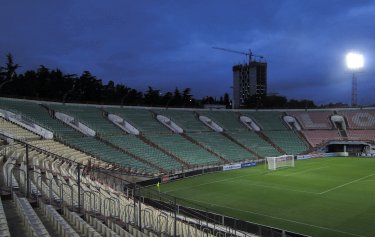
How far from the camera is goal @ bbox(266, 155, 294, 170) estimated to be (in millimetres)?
47594

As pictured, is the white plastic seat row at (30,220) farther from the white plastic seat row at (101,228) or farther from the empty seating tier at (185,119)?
the empty seating tier at (185,119)

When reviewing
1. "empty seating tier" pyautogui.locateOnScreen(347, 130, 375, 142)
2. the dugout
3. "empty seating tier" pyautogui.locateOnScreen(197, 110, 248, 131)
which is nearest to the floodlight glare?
"empty seating tier" pyautogui.locateOnScreen(347, 130, 375, 142)

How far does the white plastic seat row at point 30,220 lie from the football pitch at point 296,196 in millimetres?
16688

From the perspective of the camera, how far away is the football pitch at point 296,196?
23812mm

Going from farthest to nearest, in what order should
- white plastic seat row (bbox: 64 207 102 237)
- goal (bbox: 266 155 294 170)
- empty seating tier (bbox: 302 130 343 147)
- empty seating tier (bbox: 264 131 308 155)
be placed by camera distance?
empty seating tier (bbox: 302 130 343 147) → empty seating tier (bbox: 264 131 308 155) → goal (bbox: 266 155 294 170) → white plastic seat row (bbox: 64 207 102 237)

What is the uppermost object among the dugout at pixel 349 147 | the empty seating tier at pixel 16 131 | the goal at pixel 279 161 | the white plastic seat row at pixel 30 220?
the empty seating tier at pixel 16 131

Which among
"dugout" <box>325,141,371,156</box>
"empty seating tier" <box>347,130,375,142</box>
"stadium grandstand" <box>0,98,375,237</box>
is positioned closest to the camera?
"stadium grandstand" <box>0,98,375,237</box>

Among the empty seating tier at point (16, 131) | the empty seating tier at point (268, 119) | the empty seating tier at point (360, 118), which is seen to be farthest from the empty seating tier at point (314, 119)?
the empty seating tier at point (16, 131)

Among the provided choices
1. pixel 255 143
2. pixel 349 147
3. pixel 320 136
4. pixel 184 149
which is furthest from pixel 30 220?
pixel 349 147

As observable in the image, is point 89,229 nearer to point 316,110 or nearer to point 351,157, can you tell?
point 351,157

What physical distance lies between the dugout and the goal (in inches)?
703

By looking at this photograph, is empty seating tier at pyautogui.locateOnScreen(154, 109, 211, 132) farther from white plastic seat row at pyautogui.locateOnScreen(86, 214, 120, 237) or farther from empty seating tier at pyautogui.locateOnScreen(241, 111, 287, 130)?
white plastic seat row at pyautogui.locateOnScreen(86, 214, 120, 237)

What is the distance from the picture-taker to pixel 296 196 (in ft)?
104

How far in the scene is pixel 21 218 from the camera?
1043 centimetres
